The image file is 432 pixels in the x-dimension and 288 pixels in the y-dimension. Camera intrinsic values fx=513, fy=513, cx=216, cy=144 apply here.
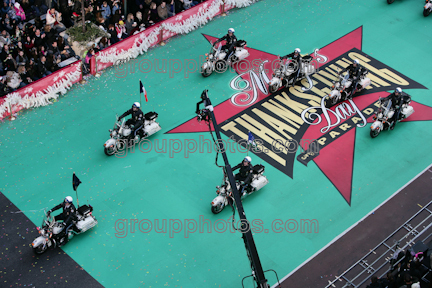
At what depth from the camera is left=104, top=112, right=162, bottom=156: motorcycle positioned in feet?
59.8

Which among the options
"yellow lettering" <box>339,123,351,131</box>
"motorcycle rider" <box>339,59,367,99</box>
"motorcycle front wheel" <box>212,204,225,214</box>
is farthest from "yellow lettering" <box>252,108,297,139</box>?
"motorcycle front wheel" <box>212,204,225,214</box>

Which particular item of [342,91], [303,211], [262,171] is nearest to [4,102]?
[262,171]

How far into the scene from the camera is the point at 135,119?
727 inches

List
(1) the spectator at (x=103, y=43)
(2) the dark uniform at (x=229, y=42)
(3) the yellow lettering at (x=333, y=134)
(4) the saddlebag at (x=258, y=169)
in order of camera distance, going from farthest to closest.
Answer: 1. (2) the dark uniform at (x=229, y=42)
2. (1) the spectator at (x=103, y=43)
3. (3) the yellow lettering at (x=333, y=134)
4. (4) the saddlebag at (x=258, y=169)

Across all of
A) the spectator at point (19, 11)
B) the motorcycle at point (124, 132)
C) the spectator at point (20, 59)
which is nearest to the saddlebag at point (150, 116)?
the motorcycle at point (124, 132)

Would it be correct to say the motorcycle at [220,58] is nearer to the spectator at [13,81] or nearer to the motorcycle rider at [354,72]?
the motorcycle rider at [354,72]

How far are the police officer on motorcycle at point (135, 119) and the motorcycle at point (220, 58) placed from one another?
4406mm

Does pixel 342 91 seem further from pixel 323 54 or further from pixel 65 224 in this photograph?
pixel 65 224

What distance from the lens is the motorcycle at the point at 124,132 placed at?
18234mm

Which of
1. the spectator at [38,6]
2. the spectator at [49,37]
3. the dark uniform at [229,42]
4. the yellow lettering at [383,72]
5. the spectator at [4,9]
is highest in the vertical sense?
the spectator at [4,9]

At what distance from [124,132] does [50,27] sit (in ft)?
20.3

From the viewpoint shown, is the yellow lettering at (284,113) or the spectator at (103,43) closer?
the yellow lettering at (284,113)

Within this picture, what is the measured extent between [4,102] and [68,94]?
2.56 metres

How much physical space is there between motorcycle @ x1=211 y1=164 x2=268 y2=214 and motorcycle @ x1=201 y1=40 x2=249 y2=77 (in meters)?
6.17
